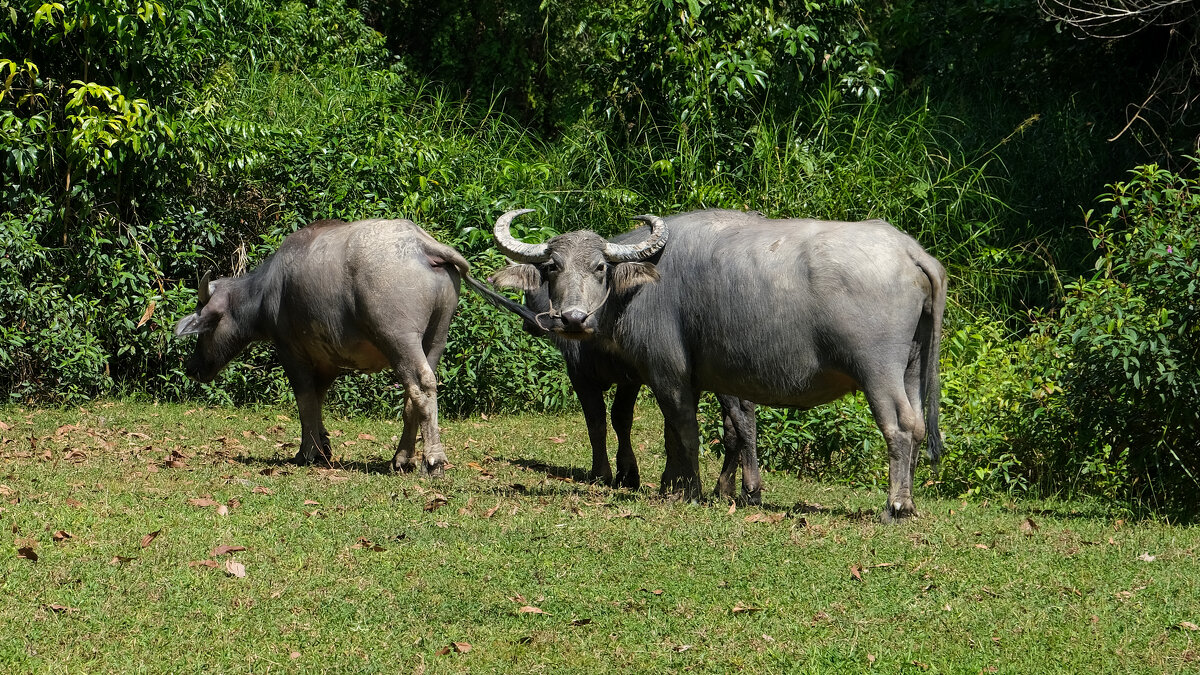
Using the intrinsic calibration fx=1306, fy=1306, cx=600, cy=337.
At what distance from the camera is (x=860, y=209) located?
41.8 feet

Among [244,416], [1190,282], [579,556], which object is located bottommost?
[244,416]

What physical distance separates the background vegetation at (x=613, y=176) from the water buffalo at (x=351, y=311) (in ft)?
8.78

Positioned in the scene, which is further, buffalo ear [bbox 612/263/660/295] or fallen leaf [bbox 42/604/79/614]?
buffalo ear [bbox 612/263/660/295]

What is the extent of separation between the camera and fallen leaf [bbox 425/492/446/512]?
7559 millimetres

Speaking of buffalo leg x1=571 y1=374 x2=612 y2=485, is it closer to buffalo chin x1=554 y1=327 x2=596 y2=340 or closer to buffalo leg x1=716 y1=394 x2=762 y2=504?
buffalo leg x1=716 y1=394 x2=762 y2=504

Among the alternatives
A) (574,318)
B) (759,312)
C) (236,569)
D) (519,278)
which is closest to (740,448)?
(759,312)

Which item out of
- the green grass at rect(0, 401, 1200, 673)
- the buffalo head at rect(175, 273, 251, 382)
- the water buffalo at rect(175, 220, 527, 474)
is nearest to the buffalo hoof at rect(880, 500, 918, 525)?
the green grass at rect(0, 401, 1200, 673)

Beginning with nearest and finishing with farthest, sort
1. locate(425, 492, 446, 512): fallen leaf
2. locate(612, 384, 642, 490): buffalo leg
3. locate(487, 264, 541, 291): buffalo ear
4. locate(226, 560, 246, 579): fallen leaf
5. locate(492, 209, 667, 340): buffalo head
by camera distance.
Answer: locate(226, 560, 246, 579): fallen leaf → locate(425, 492, 446, 512): fallen leaf → locate(492, 209, 667, 340): buffalo head → locate(487, 264, 541, 291): buffalo ear → locate(612, 384, 642, 490): buffalo leg

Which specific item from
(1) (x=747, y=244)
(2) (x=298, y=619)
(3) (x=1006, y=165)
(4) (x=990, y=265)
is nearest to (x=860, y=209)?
(4) (x=990, y=265)

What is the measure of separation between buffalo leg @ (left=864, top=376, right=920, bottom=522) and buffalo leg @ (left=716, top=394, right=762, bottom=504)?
1.17 m

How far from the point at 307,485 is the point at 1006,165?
9998mm

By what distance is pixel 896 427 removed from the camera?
7277 mm

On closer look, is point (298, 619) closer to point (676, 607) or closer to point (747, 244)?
point (676, 607)

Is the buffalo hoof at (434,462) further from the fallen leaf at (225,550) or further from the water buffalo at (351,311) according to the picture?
the fallen leaf at (225,550)
